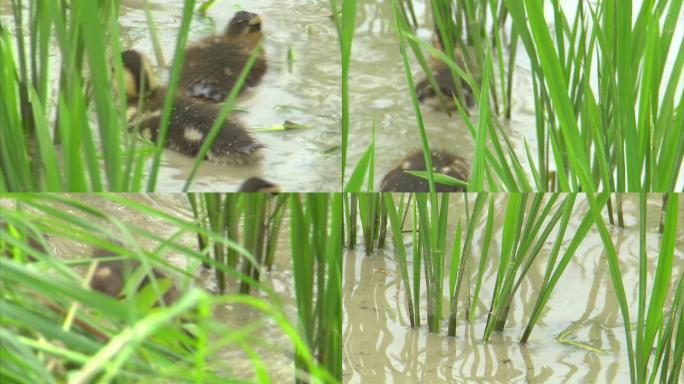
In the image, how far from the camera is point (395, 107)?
1.19 m

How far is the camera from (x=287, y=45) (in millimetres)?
1145

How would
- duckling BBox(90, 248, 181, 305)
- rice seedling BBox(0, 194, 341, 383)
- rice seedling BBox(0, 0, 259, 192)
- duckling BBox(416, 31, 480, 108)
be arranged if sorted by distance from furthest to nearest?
duckling BBox(416, 31, 480, 108) < rice seedling BBox(0, 0, 259, 192) < duckling BBox(90, 248, 181, 305) < rice seedling BBox(0, 194, 341, 383)

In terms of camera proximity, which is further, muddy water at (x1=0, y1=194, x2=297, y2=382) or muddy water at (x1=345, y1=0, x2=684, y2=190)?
muddy water at (x1=345, y1=0, x2=684, y2=190)

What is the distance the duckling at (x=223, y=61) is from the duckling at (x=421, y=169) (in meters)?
0.22

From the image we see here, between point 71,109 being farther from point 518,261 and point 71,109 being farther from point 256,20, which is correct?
point 518,261

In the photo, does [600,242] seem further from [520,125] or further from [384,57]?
[384,57]

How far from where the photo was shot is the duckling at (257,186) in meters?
1.11

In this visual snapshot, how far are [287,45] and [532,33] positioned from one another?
0.32 m

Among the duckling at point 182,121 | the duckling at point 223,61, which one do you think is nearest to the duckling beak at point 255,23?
the duckling at point 223,61

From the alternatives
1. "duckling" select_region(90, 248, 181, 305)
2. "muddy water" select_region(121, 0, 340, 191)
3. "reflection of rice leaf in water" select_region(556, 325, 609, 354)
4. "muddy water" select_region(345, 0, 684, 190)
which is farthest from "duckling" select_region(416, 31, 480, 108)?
"duckling" select_region(90, 248, 181, 305)

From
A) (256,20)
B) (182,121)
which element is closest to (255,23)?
(256,20)

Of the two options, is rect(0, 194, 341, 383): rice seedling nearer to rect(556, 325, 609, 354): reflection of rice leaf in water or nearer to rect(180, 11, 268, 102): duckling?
rect(180, 11, 268, 102): duckling

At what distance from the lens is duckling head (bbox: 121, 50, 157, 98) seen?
1.06 m

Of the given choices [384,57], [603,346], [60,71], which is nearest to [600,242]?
[603,346]
